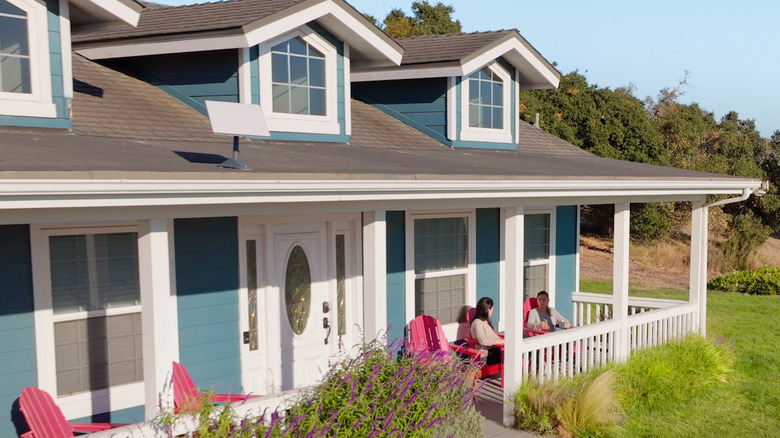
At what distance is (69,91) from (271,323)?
3.04 meters

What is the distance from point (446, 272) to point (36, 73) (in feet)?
18.4

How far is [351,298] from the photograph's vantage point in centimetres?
915

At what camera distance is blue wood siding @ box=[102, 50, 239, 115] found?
8.84 m

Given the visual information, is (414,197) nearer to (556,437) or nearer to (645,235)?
(556,437)

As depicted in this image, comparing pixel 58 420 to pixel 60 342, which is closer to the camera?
pixel 58 420

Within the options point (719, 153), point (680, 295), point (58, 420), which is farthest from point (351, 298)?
point (719, 153)

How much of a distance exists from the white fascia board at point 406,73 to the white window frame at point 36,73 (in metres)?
4.80

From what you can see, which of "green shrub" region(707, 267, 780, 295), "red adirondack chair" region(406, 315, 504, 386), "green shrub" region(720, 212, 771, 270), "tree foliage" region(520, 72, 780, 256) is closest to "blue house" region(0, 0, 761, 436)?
"red adirondack chair" region(406, 315, 504, 386)

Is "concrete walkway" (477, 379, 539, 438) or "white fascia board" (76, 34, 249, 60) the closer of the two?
"concrete walkway" (477, 379, 539, 438)

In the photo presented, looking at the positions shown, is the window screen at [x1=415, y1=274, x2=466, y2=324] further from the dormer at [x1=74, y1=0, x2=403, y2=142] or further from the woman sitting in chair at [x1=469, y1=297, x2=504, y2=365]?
the dormer at [x1=74, y1=0, x2=403, y2=142]

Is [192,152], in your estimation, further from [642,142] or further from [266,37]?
[642,142]

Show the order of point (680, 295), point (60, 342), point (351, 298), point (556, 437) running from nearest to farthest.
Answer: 1. point (60, 342)
2. point (556, 437)
3. point (351, 298)
4. point (680, 295)

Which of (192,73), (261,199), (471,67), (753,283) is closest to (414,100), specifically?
(471,67)

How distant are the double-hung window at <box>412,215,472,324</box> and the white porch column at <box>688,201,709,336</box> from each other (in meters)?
3.32
